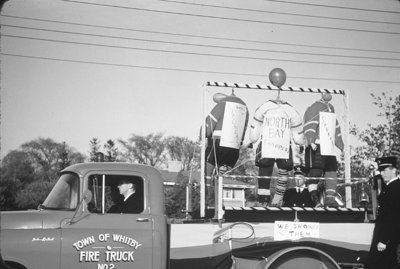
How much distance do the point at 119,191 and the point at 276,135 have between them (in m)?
2.72

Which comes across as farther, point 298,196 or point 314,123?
point 314,123

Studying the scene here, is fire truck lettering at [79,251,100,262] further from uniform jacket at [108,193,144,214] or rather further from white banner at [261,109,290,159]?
white banner at [261,109,290,159]

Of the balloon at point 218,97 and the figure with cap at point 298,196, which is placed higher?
the balloon at point 218,97

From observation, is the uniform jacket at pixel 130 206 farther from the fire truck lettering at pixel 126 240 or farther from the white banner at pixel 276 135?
the white banner at pixel 276 135

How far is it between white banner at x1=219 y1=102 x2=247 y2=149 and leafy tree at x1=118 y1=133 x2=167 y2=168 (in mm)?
28230

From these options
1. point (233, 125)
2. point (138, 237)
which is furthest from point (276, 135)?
point (138, 237)

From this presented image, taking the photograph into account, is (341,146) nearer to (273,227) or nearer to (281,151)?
(281,151)

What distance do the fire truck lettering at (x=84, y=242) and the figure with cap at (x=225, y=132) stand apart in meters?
2.63

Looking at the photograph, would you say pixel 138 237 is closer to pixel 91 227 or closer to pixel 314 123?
pixel 91 227

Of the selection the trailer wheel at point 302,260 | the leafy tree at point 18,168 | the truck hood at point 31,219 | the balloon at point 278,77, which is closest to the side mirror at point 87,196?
the truck hood at point 31,219

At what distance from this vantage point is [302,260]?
17.5 feet

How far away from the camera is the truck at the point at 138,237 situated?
4.85 meters

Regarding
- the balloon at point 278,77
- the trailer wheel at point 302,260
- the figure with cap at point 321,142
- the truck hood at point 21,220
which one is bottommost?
the trailer wheel at point 302,260

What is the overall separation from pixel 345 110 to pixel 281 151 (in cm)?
125
